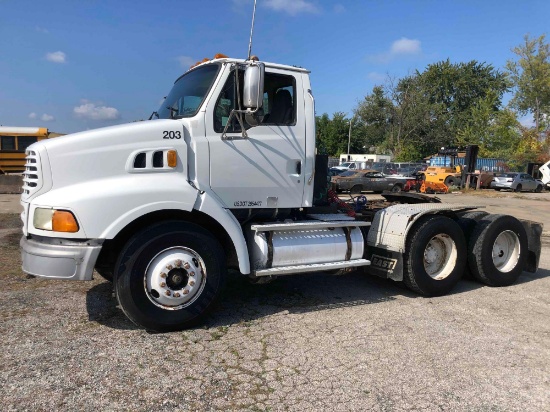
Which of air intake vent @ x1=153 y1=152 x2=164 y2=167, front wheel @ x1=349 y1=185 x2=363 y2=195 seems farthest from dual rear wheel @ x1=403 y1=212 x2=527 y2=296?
front wheel @ x1=349 y1=185 x2=363 y2=195

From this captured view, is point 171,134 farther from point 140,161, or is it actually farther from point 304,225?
point 304,225

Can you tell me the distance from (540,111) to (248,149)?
66.1m

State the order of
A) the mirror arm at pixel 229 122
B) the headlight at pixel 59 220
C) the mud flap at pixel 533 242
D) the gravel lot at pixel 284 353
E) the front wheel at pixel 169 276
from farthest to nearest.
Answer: the mud flap at pixel 533 242
the mirror arm at pixel 229 122
the front wheel at pixel 169 276
the headlight at pixel 59 220
the gravel lot at pixel 284 353

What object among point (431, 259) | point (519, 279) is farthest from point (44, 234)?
point (519, 279)

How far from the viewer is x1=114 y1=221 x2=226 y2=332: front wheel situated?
164 inches

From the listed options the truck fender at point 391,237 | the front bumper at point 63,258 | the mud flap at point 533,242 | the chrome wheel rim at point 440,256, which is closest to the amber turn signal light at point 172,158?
the front bumper at point 63,258

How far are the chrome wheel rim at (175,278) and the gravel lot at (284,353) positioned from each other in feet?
1.14

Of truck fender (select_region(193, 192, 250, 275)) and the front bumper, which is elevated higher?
truck fender (select_region(193, 192, 250, 275))

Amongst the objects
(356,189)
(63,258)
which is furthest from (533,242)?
(356,189)

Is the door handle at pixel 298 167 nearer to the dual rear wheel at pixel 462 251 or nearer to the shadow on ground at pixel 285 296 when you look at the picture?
the shadow on ground at pixel 285 296

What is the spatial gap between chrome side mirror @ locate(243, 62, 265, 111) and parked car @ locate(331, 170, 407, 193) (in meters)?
20.2

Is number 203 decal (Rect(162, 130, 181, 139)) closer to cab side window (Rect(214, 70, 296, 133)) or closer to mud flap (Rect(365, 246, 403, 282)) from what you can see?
cab side window (Rect(214, 70, 296, 133))

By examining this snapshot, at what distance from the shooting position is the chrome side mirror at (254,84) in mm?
4246

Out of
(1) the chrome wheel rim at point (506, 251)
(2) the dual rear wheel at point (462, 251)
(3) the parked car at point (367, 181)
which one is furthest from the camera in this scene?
(3) the parked car at point (367, 181)
